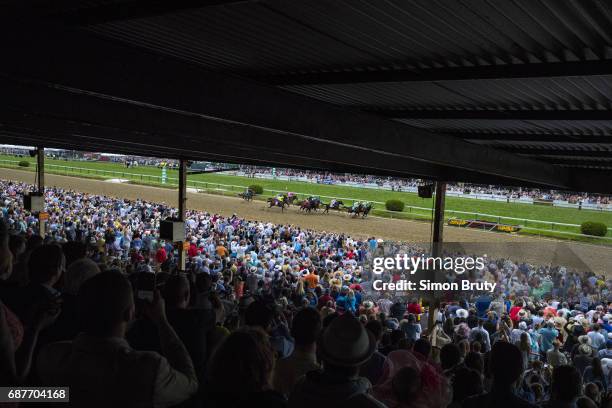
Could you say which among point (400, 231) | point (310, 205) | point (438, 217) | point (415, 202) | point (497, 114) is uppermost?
point (497, 114)

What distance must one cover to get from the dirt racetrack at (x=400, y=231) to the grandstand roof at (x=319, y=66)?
1738cm

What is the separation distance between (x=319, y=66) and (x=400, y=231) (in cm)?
2468

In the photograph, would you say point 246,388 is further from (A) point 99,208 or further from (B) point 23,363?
(A) point 99,208

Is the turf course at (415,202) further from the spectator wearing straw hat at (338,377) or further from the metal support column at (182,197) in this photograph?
the spectator wearing straw hat at (338,377)

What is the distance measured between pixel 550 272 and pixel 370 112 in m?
10.9

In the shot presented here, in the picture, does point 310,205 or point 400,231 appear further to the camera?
point 310,205

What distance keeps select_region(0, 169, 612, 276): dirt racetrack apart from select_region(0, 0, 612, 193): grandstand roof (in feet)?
57.0


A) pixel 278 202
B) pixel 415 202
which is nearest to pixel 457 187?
pixel 415 202

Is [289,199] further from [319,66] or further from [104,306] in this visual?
[104,306]

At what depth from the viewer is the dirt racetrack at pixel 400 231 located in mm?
22656

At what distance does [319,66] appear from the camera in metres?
3.83

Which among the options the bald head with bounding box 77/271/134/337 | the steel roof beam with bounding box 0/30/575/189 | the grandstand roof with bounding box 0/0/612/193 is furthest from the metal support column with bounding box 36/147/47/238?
the bald head with bounding box 77/271/134/337

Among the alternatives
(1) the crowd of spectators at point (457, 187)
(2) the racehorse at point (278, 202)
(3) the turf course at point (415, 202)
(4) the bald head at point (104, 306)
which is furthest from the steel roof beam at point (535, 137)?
(2) the racehorse at point (278, 202)

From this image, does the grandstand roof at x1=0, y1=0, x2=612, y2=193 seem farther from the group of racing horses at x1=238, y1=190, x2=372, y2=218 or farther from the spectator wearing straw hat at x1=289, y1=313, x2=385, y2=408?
the group of racing horses at x1=238, y1=190, x2=372, y2=218
